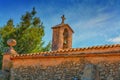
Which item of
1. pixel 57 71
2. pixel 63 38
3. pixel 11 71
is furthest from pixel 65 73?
pixel 63 38

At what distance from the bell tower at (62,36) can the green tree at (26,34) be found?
589 centimetres

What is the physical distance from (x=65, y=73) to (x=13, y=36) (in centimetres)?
1246

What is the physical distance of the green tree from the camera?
21.6 metres

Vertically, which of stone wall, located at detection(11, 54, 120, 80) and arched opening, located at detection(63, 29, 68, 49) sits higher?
arched opening, located at detection(63, 29, 68, 49)

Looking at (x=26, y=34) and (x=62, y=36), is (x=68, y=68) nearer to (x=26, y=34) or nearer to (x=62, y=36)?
(x=62, y=36)

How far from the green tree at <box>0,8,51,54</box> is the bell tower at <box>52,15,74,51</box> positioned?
589 centimetres

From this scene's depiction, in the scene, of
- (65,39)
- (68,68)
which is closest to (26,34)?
(65,39)

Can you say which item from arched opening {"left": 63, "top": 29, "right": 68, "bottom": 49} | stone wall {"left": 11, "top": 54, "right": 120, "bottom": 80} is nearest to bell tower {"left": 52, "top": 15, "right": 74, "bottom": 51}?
arched opening {"left": 63, "top": 29, "right": 68, "bottom": 49}

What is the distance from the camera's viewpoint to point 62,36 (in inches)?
624

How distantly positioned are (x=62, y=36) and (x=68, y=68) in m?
5.63

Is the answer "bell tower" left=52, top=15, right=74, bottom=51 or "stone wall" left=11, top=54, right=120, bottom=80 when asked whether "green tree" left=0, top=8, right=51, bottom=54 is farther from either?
"stone wall" left=11, top=54, right=120, bottom=80

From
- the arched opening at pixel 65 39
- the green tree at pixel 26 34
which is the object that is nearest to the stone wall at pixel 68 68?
the arched opening at pixel 65 39

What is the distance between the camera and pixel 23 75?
11.8 metres

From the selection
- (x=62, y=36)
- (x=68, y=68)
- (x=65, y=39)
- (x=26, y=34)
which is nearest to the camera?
(x=68, y=68)
